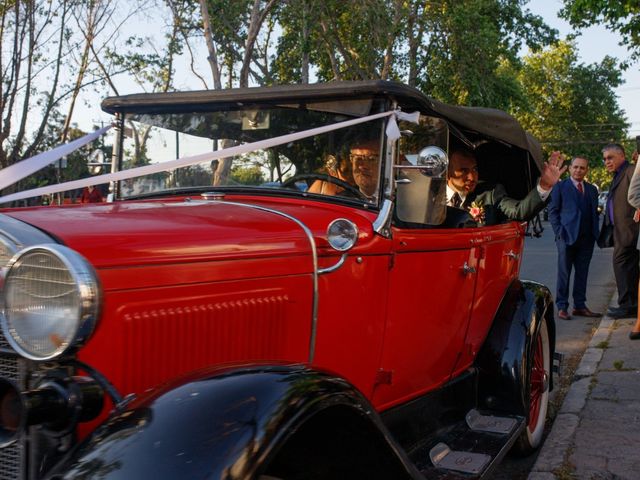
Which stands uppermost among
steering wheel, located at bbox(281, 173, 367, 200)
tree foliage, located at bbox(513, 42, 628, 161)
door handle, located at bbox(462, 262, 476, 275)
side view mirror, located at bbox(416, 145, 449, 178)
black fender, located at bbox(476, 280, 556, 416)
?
tree foliage, located at bbox(513, 42, 628, 161)

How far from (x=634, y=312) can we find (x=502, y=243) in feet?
13.3

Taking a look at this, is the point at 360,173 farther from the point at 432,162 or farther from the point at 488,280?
the point at 488,280

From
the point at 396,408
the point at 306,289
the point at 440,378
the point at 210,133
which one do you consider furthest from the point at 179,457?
the point at 440,378

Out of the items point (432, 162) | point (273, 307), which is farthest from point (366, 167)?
point (273, 307)

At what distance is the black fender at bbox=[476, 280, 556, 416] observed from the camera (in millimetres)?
3611

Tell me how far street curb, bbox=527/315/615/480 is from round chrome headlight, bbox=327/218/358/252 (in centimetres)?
170

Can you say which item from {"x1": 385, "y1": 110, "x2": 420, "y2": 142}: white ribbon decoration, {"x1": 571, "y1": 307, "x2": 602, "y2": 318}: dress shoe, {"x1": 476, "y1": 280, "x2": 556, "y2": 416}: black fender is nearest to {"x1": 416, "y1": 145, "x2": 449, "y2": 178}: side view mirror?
{"x1": 385, "y1": 110, "x2": 420, "y2": 142}: white ribbon decoration

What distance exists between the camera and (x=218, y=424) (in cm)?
172

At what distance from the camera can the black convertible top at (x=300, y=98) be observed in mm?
2885

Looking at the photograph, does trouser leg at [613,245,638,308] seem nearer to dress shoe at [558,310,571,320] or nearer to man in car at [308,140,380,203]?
dress shoe at [558,310,571,320]

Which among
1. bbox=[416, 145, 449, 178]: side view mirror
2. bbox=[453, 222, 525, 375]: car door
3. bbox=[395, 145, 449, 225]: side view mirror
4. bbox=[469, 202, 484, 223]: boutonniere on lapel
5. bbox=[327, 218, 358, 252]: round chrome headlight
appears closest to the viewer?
bbox=[327, 218, 358, 252]: round chrome headlight

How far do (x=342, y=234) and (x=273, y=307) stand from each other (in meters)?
0.38

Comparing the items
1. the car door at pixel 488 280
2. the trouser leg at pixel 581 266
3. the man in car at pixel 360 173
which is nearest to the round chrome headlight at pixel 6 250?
the man in car at pixel 360 173

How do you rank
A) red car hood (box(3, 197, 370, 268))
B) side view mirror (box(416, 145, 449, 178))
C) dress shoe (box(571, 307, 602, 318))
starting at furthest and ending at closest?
dress shoe (box(571, 307, 602, 318)), side view mirror (box(416, 145, 449, 178)), red car hood (box(3, 197, 370, 268))
